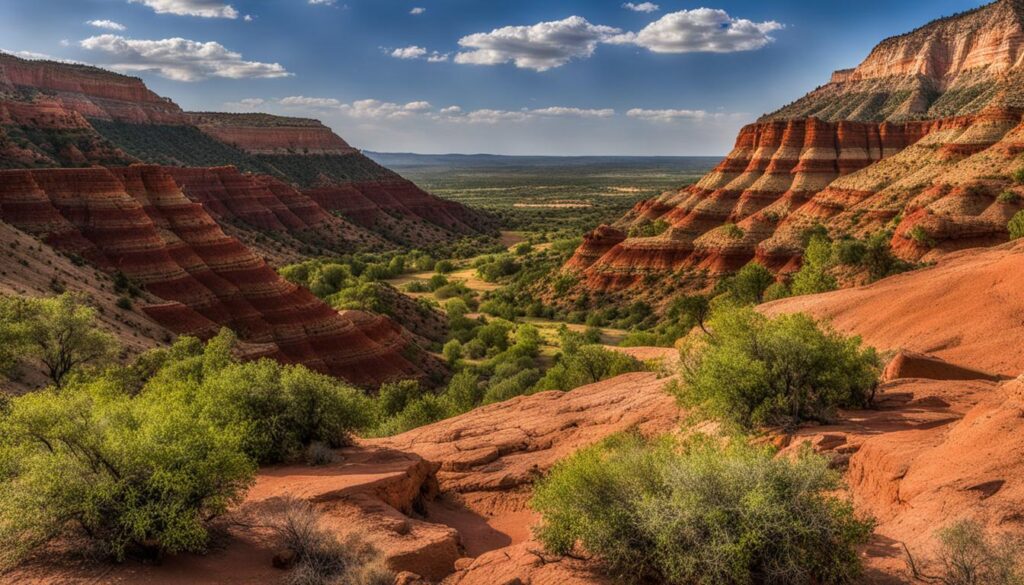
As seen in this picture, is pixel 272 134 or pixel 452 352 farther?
pixel 272 134

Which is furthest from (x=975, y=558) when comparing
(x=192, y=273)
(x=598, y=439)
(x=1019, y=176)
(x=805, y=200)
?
(x=805, y=200)

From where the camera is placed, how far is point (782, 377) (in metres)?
15.7

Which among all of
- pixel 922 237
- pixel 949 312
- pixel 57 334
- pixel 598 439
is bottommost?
pixel 598 439

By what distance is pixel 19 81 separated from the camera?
4550 inches

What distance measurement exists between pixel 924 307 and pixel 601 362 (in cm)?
1354

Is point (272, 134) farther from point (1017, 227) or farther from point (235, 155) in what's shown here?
point (1017, 227)

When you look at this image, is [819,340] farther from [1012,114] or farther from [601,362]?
[1012,114]

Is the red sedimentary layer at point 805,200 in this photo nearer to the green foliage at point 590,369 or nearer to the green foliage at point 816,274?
the green foliage at point 816,274

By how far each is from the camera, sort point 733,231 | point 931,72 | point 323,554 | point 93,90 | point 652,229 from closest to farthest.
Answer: point 323,554 → point 733,231 → point 652,229 → point 931,72 → point 93,90

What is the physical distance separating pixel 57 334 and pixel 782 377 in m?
26.1

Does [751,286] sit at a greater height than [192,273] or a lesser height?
lesser

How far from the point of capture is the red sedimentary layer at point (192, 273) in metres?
43.7

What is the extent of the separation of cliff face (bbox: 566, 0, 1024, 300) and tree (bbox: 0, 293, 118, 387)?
4665cm

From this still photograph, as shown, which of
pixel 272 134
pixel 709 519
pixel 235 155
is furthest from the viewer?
pixel 272 134
